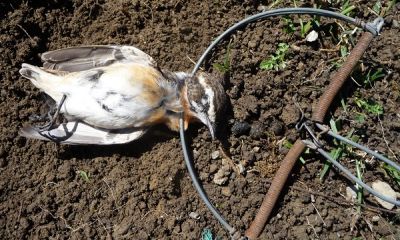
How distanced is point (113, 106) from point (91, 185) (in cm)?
75

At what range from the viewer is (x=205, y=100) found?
12.9 ft

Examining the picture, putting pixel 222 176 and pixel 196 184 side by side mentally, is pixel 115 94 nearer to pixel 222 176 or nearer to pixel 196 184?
pixel 196 184

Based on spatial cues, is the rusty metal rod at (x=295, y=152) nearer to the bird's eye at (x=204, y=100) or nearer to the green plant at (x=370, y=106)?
the green plant at (x=370, y=106)

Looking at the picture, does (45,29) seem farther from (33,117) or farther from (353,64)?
(353,64)

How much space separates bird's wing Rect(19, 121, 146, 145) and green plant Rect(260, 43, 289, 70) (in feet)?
3.95

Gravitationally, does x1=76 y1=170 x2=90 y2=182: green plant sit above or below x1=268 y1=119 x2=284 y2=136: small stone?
below

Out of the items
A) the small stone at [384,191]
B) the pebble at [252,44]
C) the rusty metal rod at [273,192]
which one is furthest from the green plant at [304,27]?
the small stone at [384,191]

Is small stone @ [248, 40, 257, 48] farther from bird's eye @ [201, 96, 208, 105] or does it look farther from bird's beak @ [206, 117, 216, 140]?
bird's beak @ [206, 117, 216, 140]

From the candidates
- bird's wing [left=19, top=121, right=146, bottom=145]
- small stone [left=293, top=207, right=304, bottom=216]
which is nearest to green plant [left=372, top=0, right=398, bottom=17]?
small stone [left=293, top=207, right=304, bottom=216]

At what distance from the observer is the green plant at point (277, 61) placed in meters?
4.31

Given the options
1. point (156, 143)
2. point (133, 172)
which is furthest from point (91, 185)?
point (156, 143)

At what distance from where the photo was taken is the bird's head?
3.91 metres

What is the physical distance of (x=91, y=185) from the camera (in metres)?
4.10

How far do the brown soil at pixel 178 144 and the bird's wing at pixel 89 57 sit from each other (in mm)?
265
